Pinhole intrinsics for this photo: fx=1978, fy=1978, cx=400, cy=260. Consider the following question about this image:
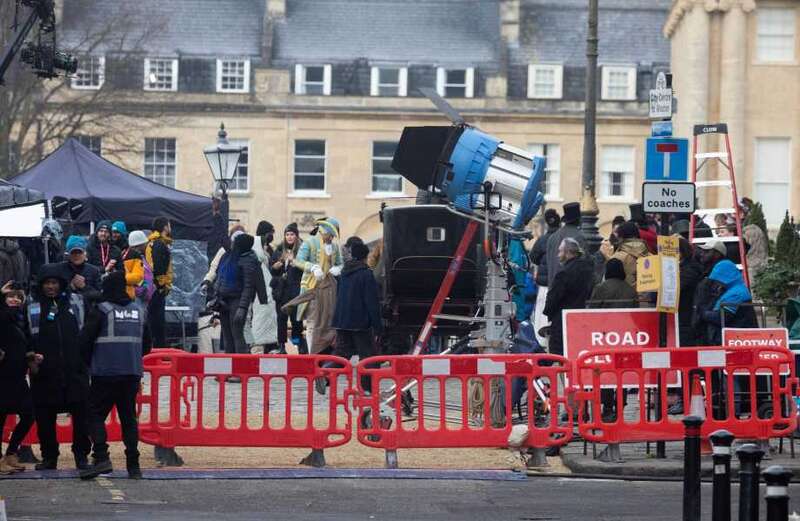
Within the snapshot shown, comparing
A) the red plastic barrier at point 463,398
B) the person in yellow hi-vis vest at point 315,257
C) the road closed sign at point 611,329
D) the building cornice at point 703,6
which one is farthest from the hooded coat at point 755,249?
the building cornice at point 703,6

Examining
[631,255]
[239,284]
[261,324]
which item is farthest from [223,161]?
[631,255]

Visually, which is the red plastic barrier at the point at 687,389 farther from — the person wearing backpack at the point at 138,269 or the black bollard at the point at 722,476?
the black bollard at the point at 722,476

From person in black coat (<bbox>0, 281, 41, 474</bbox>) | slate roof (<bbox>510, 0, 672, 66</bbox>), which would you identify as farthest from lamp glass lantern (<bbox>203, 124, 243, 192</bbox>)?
slate roof (<bbox>510, 0, 672, 66</bbox>)

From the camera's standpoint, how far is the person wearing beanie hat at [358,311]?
19.5 m

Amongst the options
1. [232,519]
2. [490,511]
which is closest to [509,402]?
[490,511]

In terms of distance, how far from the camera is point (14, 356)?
1459 cm

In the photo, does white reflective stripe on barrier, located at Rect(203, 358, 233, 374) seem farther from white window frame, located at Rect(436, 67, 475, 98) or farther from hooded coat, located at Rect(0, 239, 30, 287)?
white window frame, located at Rect(436, 67, 475, 98)

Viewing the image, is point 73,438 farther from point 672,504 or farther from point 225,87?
point 225,87

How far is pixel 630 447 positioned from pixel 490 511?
4134mm

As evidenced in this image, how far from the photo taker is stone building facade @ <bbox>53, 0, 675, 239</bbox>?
7156 centimetres

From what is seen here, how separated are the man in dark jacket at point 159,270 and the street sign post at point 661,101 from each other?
6.67m

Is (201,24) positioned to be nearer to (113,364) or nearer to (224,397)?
(224,397)

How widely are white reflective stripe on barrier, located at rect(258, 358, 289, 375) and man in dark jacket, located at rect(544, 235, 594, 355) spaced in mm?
2923

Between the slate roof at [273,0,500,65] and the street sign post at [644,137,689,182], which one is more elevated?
the slate roof at [273,0,500,65]
